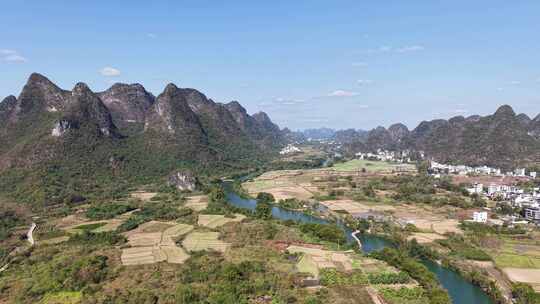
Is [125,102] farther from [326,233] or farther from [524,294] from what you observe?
→ [524,294]

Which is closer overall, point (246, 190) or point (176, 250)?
point (176, 250)

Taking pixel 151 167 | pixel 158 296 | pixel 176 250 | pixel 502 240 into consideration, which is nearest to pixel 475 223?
pixel 502 240

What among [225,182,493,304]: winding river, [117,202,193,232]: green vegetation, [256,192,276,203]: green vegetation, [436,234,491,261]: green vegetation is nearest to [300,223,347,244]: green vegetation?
[225,182,493,304]: winding river

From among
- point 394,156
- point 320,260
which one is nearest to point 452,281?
point 320,260

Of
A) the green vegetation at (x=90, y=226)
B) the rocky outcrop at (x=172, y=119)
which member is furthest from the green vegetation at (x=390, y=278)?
the rocky outcrop at (x=172, y=119)

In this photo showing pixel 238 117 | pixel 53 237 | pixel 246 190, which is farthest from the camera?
pixel 238 117

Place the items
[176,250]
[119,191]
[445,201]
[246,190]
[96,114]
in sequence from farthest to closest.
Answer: [96,114]
[246,190]
[119,191]
[445,201]
[176,250]

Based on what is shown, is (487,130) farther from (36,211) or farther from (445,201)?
(36,211)
